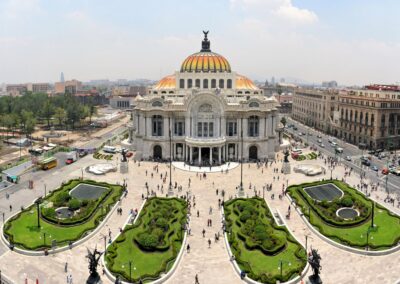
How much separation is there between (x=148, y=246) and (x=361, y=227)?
1071 inches

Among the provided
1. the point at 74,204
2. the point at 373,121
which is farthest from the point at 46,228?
the point at 373,121

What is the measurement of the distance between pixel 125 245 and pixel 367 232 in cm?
2826

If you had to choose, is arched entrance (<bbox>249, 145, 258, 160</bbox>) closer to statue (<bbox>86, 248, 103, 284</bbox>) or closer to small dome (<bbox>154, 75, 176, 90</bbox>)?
small dome (<bbox>154, 75, 176, 90</bbox>)

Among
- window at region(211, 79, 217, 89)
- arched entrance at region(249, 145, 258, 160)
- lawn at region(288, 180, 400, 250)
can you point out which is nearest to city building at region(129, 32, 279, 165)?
arched entrance at region(249, 145, 258, 160)

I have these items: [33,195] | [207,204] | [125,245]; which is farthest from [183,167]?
[125,245]

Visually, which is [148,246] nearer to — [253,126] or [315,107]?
[253,126]

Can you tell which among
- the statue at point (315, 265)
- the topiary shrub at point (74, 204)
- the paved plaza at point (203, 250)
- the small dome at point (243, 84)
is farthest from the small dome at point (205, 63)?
the statue at point (315, 265)

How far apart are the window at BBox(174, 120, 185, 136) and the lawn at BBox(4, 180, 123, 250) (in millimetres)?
33560

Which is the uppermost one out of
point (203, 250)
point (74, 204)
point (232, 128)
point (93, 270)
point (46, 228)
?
point (232, 128)

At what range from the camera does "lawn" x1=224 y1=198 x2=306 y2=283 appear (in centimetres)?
3853

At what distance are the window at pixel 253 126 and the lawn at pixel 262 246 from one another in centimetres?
3682

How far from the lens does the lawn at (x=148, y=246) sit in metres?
38.8

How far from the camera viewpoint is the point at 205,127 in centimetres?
8619

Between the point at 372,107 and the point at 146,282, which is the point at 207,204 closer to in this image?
the point at 146,282
